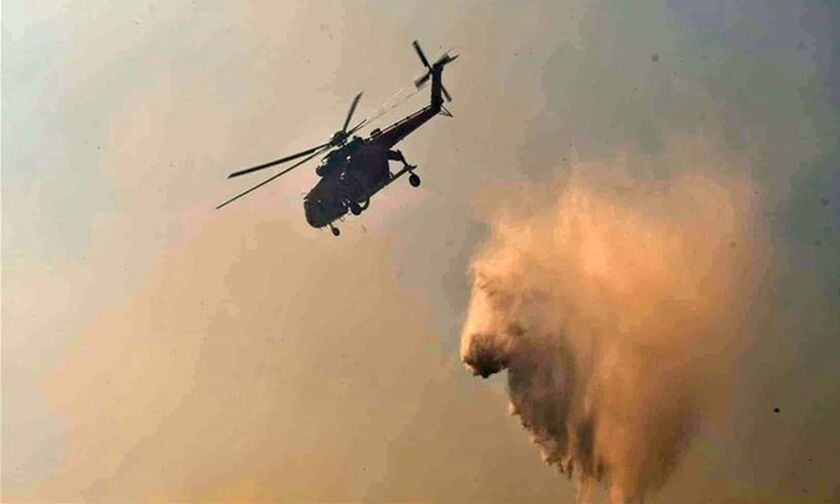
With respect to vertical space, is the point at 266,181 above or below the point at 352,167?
above

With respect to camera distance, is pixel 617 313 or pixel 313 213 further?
pixel 313 213

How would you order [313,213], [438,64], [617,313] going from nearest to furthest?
[617,313] < [438,64] < [313,213]

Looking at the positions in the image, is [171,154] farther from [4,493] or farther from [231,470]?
[4,493]

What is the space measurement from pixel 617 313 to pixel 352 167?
1.56 meters

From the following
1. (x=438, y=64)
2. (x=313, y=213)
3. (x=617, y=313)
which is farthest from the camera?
(x=313, y=213)

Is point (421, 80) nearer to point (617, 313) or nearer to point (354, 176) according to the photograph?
point (354, 176)

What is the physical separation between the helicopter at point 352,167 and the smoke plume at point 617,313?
0.65m

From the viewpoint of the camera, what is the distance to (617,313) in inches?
193

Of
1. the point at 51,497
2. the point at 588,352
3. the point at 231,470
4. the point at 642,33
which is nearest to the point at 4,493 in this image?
the point at 51,497

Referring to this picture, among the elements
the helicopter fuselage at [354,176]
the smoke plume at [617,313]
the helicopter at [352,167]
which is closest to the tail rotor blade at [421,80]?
the helicopter at [352,167]

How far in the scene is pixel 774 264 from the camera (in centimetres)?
484

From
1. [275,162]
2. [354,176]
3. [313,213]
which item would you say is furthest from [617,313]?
[275,162]

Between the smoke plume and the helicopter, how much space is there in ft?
2.14

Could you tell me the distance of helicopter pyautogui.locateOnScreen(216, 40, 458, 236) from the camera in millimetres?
5156
